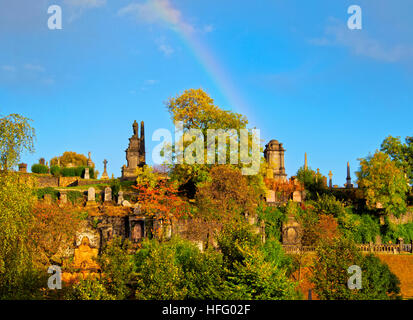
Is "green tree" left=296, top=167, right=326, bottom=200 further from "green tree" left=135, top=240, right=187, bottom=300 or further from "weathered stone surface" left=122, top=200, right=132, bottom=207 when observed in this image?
"green tree" left=135, top=240, right=187, bottom=300

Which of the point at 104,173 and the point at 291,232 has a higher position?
the point at 104,173

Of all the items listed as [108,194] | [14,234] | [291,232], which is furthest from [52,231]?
[291,232]

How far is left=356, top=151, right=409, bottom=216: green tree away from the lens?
4800 centimetres

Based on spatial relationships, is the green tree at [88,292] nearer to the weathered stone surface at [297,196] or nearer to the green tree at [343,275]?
the green tree at [343,275]

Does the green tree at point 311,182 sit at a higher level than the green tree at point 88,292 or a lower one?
higher

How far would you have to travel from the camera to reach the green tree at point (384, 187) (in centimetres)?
4800

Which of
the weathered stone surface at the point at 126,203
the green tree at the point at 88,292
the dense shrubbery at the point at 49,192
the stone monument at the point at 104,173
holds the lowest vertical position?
the green tree at the point at 88,292

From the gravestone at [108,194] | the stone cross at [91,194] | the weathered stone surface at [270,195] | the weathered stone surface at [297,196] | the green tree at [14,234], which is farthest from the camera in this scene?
the weathered stone surface at [297,196]

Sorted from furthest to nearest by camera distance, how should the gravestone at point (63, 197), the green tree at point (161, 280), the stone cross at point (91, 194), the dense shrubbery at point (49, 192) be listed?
1. the dense shrubbery at point (49, 192)
2. the stone cross at point (91, 194)
3. the gravestone at point (63, 197)
4. the green tree at point (161, 280)

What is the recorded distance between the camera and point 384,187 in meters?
48.5

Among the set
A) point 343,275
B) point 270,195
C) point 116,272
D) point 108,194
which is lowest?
point 343,275

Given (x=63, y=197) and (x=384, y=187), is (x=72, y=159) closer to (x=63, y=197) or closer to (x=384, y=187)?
(x=63, y=197)

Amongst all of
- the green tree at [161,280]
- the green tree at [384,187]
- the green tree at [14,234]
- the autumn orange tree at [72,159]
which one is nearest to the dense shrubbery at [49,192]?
the green tree at [161,280]
